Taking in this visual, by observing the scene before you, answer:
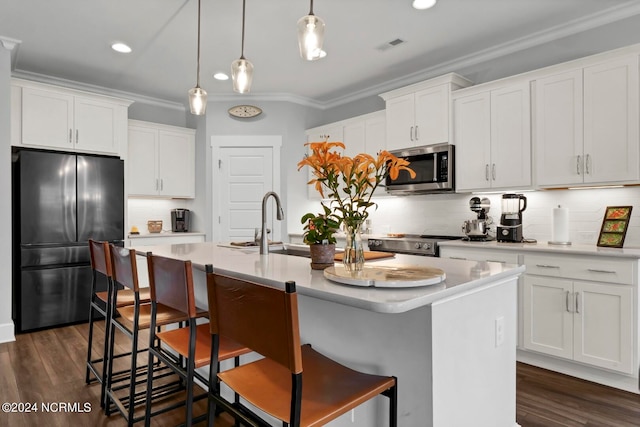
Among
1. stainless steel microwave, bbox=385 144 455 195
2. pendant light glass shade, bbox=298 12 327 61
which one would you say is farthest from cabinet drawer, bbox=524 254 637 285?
pendant light glass shade, bbox=298 12 327 61

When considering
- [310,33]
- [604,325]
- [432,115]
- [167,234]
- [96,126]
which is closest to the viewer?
[310,33]

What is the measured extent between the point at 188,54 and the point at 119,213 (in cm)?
195

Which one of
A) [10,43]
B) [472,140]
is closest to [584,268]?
[472,140]

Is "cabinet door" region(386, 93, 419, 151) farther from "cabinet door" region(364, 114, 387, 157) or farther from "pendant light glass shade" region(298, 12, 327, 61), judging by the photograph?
"pendant light glass shade" region(298, 12, 327, 61)

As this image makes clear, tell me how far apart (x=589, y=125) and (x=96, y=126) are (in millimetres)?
4882

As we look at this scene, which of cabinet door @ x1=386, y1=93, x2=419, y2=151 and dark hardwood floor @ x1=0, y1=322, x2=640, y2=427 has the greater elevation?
cabinet door @ x1=386, y1=93, x2=419, y2=151

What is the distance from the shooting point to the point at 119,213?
445cm

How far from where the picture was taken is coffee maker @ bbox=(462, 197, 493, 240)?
3607mm

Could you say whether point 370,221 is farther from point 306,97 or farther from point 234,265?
point 234,265

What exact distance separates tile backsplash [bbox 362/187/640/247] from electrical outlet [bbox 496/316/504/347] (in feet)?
6.97

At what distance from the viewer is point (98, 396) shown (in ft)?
8.33

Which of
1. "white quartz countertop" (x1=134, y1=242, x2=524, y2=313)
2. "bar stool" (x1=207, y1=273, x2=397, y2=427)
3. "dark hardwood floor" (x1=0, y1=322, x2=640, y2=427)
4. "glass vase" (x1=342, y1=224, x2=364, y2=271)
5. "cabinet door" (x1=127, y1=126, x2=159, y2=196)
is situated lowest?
"dark hardwood floor" (x1=0, y1=322, x2=640, y2=427)

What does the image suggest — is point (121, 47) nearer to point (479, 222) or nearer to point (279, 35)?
point (279, 35)

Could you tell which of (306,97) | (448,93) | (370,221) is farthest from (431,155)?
(306,97)
